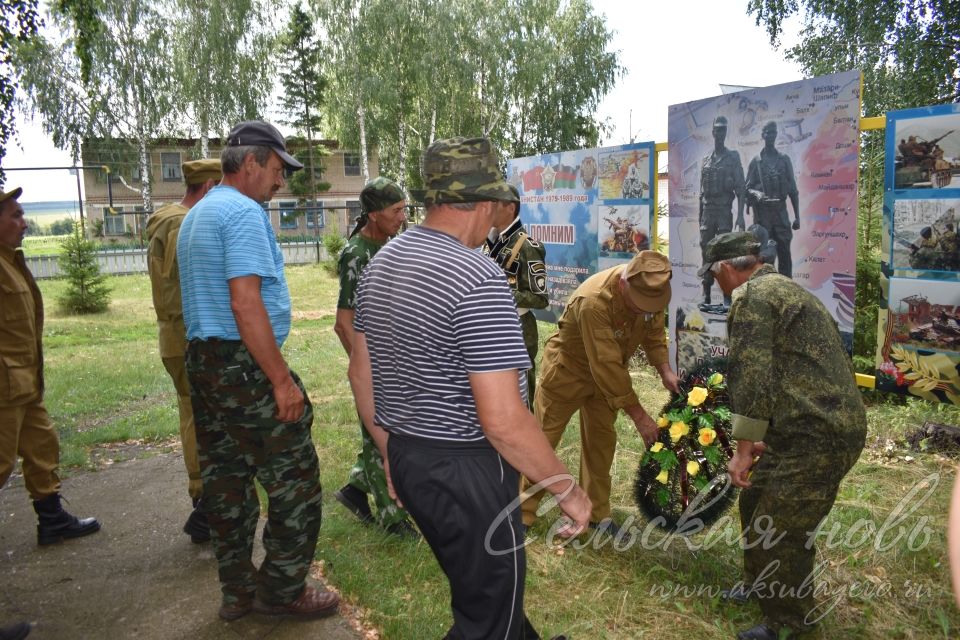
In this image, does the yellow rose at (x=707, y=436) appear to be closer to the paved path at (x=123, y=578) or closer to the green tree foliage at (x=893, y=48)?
the paved path at (x=123, y=578)

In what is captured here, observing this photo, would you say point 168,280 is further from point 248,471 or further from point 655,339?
point 655,339

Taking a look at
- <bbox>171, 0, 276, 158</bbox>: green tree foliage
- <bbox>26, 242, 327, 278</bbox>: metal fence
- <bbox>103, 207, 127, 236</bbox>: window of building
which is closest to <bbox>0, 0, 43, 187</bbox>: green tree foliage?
<bbox>26, 242, 327, 278</bbox>: metal fence

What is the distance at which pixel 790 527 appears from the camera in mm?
3053

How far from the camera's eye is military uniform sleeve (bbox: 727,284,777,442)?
2.99m

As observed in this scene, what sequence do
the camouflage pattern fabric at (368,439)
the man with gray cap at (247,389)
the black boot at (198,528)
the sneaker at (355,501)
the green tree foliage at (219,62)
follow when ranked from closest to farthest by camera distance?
the man with gray cap at (247,389) < the camouflage pattern fabric at (368,439) < the black boot at (198,528) < the sneaker at (355,501) < the green tree foliage at (219,62)

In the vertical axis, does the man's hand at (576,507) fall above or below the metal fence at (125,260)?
below

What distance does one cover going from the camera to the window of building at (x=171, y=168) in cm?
4075

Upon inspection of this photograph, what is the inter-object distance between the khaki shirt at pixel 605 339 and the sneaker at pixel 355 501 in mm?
1446

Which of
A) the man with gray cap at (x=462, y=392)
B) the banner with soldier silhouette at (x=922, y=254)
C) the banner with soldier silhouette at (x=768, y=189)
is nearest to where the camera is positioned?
the man with gray cap at (x=462, y=392)

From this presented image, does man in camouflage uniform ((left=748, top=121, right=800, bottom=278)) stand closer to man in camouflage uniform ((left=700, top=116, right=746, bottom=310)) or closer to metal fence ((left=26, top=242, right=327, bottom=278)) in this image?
man in camouflage uniform ((left=700, top=116, right=746, bottom=310))

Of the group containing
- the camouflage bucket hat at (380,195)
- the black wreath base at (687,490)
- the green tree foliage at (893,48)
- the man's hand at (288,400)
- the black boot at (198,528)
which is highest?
the green tree foliage at (893,48)

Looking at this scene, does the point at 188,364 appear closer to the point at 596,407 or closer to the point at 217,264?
the point at 217,264

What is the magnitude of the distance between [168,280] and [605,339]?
2585 millimetres

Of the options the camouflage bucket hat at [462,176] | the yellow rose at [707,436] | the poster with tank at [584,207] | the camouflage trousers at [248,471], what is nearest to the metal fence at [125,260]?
the poster with tank at [584,207]
